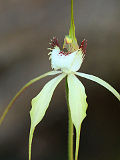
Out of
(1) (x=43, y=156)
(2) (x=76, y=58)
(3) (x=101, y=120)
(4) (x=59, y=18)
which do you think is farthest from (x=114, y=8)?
(2) (x=76, y=58)

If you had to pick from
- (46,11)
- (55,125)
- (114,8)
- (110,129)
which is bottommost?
(110,129)

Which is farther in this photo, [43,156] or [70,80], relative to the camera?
[43,156]

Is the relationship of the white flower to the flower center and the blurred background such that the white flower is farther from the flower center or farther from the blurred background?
the blurred background

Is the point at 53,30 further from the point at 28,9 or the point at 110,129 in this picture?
the point at 110,129

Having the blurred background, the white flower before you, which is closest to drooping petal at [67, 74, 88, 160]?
the white flower

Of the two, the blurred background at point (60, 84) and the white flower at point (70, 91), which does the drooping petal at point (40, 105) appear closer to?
the white flower at point (70, 91)

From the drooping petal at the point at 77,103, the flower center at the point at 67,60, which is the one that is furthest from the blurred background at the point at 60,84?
the drooping petal at the point at 77,103
